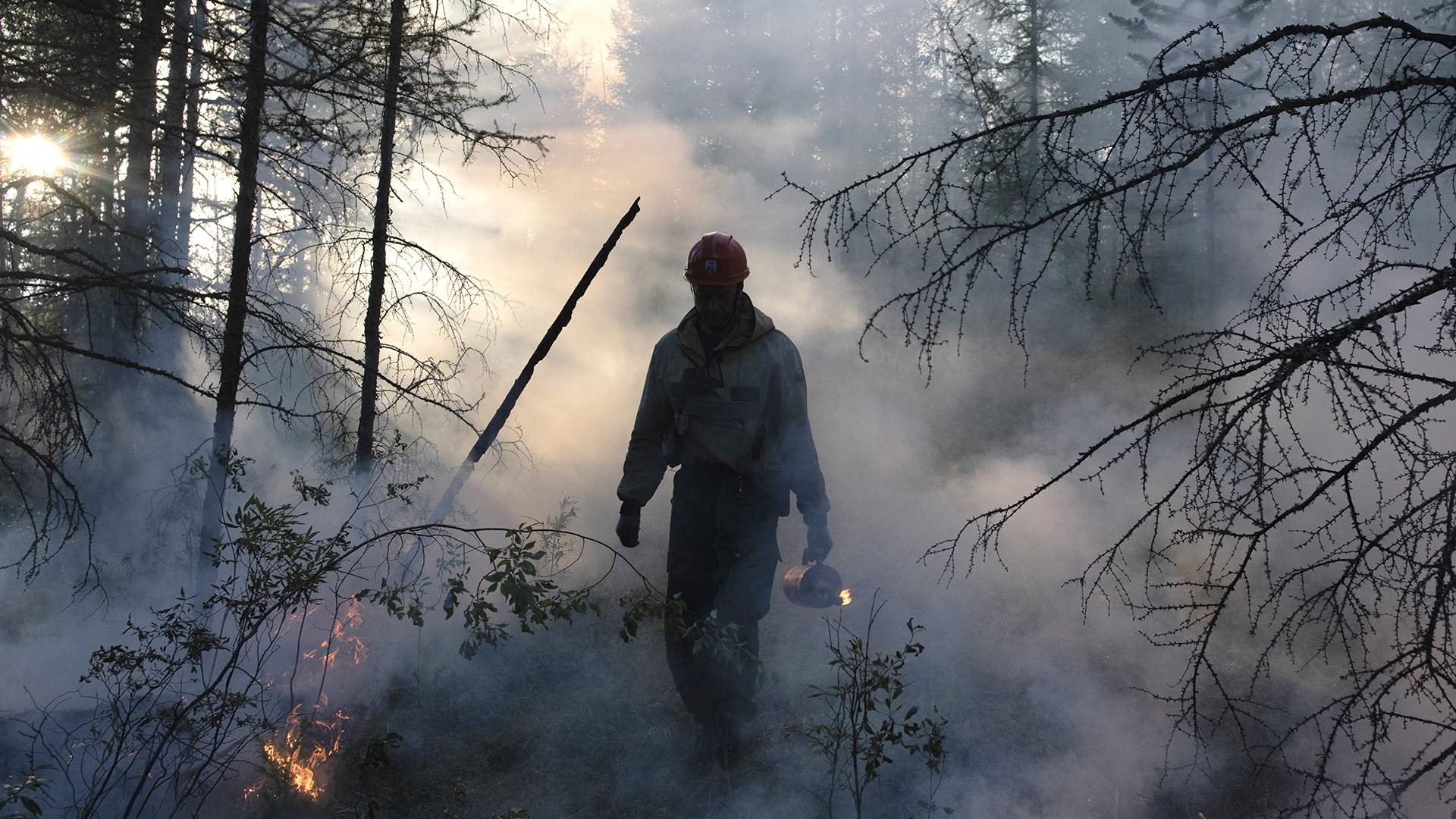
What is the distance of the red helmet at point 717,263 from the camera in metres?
4.33

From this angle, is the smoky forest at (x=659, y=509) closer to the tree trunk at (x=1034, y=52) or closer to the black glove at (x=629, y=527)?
the black glove at (x=629, y=527)

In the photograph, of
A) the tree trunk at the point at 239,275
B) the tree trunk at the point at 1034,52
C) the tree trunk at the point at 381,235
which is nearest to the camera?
the tree trunk at the point at 239,275

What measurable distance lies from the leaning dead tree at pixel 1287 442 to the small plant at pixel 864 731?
67 centimetres

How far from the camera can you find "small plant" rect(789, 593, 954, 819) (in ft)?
12.0

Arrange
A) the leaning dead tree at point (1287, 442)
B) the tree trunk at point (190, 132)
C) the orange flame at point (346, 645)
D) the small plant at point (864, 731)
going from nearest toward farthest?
the leaning dead tree at point (1287, 442), the small plant at point (864, 731), the tree trunk at point (190, 132), the orange flame at point (346, 645)

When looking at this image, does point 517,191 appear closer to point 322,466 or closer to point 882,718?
point 322,466

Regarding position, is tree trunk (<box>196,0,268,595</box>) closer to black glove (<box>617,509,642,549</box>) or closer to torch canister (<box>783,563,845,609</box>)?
black glove (<box>617,509,642,549</box>)

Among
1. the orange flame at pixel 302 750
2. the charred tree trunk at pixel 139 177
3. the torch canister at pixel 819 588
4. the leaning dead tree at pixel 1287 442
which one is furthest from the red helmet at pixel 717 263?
the charred tree trunk at pixel 139 177

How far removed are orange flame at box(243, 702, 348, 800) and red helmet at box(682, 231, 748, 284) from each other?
2806 mm

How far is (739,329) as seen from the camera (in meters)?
4.40

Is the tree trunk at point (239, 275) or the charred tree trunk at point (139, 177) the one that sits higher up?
the charred tree trunk at point (139, 177)

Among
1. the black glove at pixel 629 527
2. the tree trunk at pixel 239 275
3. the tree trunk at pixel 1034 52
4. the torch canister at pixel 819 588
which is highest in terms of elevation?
the tree trunk at pixel 1034 52

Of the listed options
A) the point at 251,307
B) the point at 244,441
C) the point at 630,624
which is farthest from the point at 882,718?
the point at 244,441

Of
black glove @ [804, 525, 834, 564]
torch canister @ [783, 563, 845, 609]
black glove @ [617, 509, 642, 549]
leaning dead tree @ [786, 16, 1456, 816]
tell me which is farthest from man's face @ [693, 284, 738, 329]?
torch canister @ [783, 563, 845, 609]
